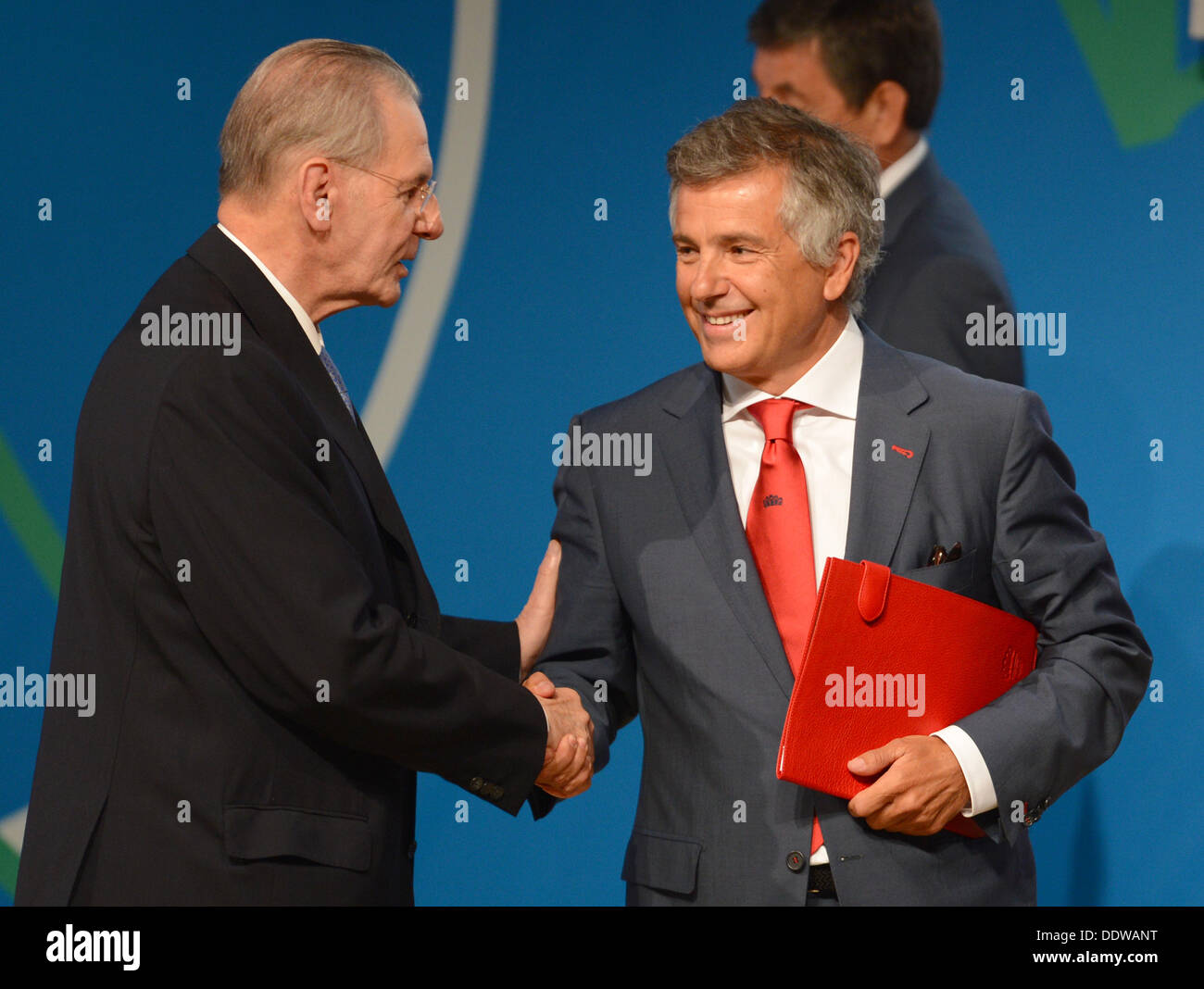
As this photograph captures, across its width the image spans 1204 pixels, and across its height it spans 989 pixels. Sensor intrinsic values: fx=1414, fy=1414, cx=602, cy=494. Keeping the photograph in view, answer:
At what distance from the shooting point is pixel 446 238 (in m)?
3.94

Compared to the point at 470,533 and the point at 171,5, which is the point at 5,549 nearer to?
the point at 470,533

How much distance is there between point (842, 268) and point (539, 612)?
33.3 inches

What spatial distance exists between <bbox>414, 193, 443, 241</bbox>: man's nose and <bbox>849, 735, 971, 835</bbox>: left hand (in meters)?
1.13

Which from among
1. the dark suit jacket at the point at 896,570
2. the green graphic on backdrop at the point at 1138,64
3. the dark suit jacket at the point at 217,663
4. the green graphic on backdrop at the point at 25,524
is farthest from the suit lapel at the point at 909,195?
the green graphic on backdrop at the point at 25,524

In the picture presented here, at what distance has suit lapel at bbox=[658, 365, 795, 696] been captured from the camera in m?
2.30

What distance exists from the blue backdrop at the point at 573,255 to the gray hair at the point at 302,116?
1629mm

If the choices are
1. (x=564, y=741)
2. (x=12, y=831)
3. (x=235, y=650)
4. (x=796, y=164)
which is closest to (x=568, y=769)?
(x=564, y=741)

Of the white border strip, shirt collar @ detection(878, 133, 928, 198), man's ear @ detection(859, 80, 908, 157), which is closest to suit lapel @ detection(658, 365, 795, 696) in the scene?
shirt collar @ detection(878, 133, 928, 198)

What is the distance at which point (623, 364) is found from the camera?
3998mm

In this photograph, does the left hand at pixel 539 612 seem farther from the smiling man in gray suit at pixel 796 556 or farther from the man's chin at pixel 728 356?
the man's chin at pixel 728 356

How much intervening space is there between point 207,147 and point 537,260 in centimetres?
96

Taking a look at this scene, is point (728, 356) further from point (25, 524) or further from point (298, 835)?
point (25, 524)

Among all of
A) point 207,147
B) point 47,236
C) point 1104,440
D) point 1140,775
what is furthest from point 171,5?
point 1140,775

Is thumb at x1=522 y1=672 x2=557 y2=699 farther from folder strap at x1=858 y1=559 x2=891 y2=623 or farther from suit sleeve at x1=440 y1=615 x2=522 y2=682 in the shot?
folder strap at x1=858 y1=559 x2=891 y2=623
